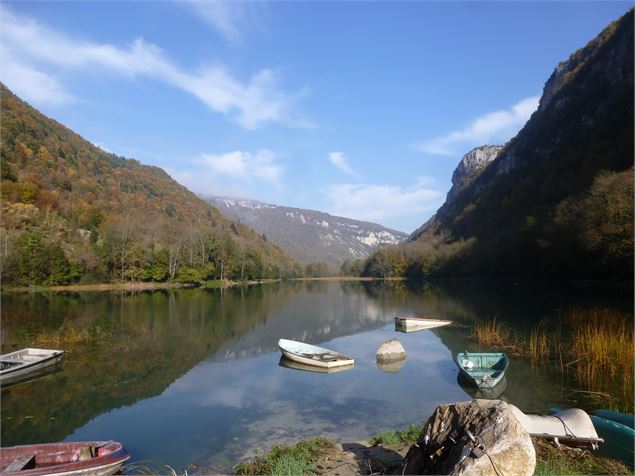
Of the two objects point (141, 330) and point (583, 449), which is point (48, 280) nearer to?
point (141, 330)

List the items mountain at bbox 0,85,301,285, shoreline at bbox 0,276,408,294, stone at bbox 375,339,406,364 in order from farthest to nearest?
mountain at bbox 0,85,301,285 < shoreline at bbox 0,276,408,294 < stone at bbox 375,339,406,364

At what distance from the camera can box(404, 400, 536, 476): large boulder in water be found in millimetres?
5109

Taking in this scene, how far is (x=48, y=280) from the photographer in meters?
70.9

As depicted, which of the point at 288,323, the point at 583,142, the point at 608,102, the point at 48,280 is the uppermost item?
the point at 608,102

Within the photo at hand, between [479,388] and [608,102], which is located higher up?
[608,102]

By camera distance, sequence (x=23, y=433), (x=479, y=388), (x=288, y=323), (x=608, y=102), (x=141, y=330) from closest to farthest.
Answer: (x=23, y=433) < (x=479, y=388) < (x=141, y=330) < (x=288, y=323) < (x=608, y=102)

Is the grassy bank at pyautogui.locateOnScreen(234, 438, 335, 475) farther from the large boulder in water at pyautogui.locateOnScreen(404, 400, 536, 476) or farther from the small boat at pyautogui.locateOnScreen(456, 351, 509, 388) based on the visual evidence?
the small boat at pyautogui.locateOnScreen(456, 351, 509, 388)

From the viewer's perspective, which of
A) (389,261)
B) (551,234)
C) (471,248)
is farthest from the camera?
(389,261)

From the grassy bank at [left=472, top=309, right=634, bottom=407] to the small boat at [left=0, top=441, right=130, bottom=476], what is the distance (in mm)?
14267

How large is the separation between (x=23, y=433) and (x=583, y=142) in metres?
111

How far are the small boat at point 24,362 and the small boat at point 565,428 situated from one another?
60.8 ft

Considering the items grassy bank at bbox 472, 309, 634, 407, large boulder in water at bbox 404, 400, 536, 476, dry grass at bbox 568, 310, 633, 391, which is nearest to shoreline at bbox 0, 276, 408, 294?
grassy bank at bbox 472, 309, 634, 407

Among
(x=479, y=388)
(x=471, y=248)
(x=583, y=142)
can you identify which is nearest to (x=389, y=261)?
(x=471, y=248)

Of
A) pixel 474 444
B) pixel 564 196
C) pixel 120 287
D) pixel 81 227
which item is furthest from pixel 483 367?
pixel 81 227
